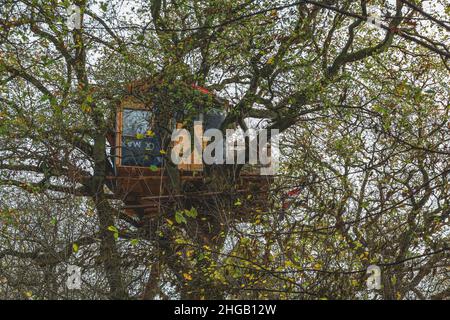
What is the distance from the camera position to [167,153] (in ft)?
48.1

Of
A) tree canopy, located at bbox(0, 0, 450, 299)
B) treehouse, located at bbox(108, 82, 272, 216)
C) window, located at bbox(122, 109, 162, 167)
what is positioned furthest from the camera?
window, located at bbox(122, 109, 162, 167)

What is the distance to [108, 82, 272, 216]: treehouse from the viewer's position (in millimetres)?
13977

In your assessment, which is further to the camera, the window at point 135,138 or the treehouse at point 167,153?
the window at point 135,138

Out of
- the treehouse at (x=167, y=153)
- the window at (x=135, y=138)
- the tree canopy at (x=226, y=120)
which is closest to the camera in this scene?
the tree canopy at (x=226, y=120)

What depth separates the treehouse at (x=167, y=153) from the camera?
14.0m

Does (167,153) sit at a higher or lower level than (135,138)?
lower

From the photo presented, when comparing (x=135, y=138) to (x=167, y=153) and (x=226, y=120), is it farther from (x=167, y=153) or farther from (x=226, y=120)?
(x=226, y=120)

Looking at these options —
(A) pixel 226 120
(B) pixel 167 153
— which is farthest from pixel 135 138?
(A) pixel 226 120

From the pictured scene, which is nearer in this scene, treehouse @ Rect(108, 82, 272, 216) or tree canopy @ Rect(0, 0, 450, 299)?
tree canopy @ Rect(0, 0, 450, 299)

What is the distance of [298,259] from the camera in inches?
405

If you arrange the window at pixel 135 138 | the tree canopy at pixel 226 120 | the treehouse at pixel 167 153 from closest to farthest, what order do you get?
1. the tree canopy at pixel 226 120
2. the treehouse at pixel 167 153
3. the window at pixel 135 138

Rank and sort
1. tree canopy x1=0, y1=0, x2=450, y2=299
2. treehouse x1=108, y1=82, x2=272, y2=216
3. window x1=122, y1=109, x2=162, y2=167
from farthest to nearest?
1. window x1=122, y1=109, x2=162, y2=167
2. treehouse x1=108, y1=82, x2=272, y2=216
3. tree canopy x1=0, y1=0, x2=450, y2=299

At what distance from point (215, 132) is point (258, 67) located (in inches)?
64.6
